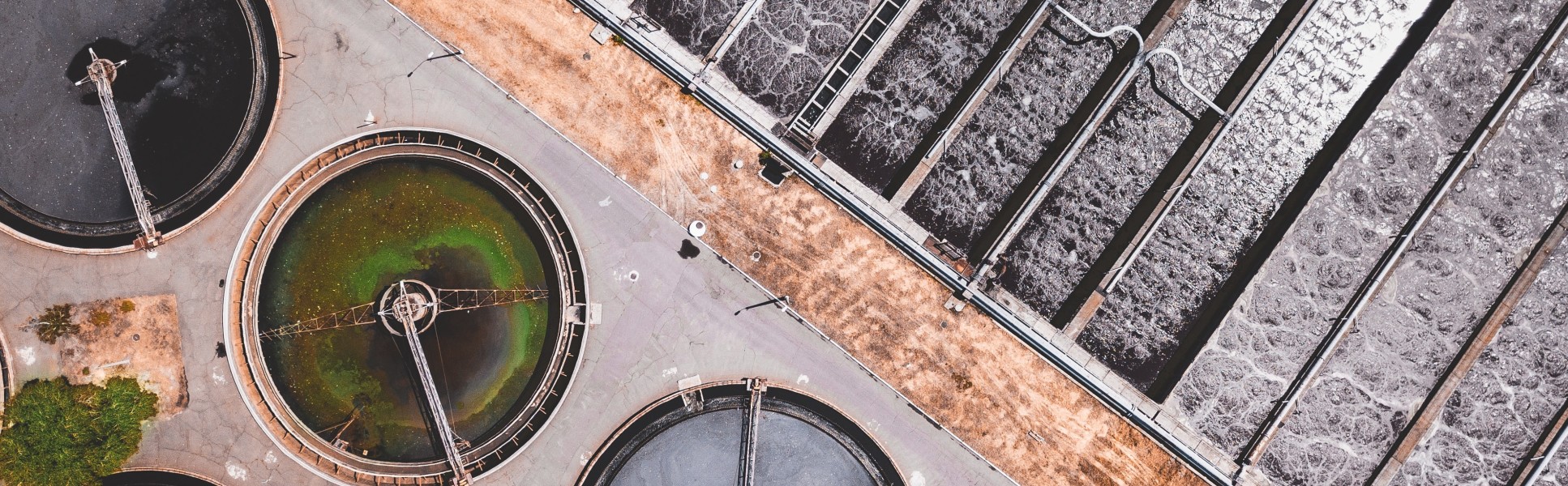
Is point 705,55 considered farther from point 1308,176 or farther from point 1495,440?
point 1495,440

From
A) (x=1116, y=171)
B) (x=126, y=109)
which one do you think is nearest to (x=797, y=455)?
(x=1116, y=171)

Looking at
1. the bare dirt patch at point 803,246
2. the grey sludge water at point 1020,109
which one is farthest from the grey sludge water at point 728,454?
the grey sludge water at point 1020,109

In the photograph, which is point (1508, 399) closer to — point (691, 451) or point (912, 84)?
point (912, 84)

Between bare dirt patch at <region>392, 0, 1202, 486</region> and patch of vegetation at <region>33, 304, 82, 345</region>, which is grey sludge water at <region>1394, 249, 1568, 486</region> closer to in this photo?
bare dirt patch at <region>392, 0, 1202, 486</region>

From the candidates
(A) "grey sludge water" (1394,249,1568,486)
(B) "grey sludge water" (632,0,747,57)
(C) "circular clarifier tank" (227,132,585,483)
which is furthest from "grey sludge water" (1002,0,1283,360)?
(C) "circular clarifier tank" (227,132,585,483)

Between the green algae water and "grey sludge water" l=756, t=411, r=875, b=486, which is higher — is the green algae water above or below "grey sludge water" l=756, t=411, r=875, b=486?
below

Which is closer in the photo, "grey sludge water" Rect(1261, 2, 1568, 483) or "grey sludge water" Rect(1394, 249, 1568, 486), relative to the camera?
"grey sludge water" Rect(1261, 2, 1568, 483)
